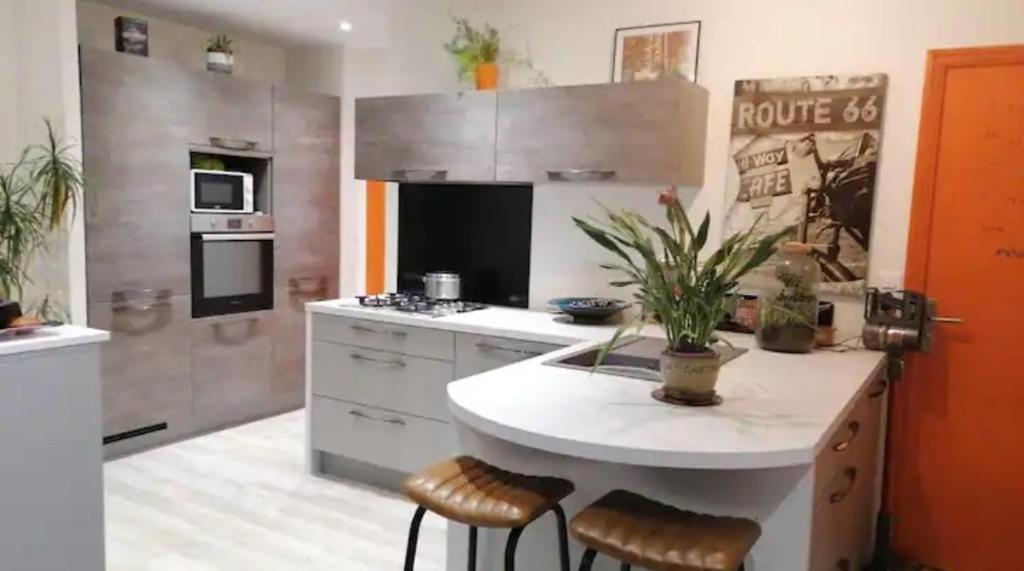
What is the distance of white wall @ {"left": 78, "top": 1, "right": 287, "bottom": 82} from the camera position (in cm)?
420

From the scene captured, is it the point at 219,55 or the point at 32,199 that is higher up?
the point at 219,55

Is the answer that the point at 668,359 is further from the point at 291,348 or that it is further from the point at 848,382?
the point at 291,348

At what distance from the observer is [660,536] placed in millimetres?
1589

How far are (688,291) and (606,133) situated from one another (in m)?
1.51

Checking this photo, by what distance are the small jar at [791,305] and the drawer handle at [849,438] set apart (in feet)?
1.42

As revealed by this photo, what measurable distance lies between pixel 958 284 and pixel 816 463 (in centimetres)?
154

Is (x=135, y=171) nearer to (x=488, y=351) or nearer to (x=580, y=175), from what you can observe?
(x=488, y=351)

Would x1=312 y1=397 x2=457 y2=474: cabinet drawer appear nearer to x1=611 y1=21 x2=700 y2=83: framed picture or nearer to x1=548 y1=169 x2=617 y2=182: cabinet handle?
x1=548 y1=169 x2=617 y2=182: cabinet handle

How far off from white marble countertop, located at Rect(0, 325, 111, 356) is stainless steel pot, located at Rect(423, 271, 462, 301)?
5.41 ft

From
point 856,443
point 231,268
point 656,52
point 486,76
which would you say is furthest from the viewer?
point 231,268

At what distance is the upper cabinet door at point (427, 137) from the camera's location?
353 cm

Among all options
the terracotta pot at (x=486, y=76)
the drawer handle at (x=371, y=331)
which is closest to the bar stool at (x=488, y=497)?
the drawer handle at (x=371, y=331)

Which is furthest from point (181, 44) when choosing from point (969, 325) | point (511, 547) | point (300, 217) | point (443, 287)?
point (969, 325)

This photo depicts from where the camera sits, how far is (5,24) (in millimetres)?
3812
